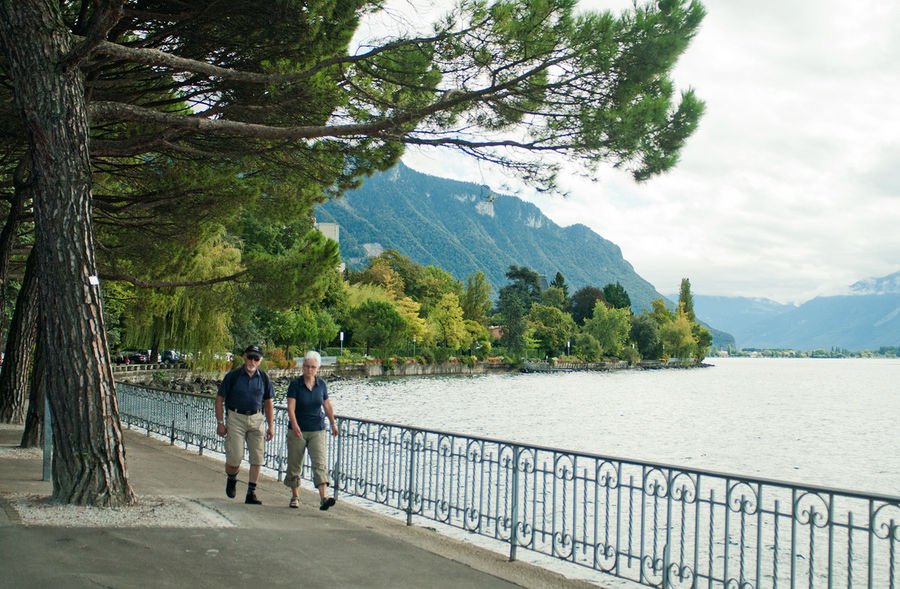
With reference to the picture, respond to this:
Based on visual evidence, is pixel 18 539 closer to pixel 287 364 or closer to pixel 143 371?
pixel 143 371

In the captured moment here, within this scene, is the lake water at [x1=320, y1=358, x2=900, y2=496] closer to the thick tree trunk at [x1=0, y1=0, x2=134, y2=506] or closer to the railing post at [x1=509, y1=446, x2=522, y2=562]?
the railing post at [x1=509, y1=446, x2=522, y2=562]

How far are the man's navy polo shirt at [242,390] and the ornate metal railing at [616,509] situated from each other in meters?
1.40

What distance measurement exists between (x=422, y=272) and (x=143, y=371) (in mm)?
62331

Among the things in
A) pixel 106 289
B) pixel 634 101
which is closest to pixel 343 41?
Result: pixel 634 101

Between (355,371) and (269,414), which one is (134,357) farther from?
(269,414)

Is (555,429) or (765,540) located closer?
(765,540)

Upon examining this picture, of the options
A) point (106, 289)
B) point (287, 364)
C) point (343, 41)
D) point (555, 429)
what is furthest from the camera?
point (287, 364)

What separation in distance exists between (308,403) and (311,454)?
0.61 m

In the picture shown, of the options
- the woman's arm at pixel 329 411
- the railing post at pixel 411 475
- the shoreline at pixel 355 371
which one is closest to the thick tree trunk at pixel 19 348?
the shoreline at pixel 355 371

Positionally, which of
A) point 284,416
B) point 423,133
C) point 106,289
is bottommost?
point 284,416

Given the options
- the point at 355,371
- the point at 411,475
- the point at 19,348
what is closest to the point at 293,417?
the point at 411,475

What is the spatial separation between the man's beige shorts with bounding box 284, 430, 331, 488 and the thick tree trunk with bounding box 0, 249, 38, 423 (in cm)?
723

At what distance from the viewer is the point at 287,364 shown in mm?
60125

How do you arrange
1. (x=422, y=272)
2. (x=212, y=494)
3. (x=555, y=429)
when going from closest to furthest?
(x=212, y=494), (x=555, y=429), (x=422, y=272)
